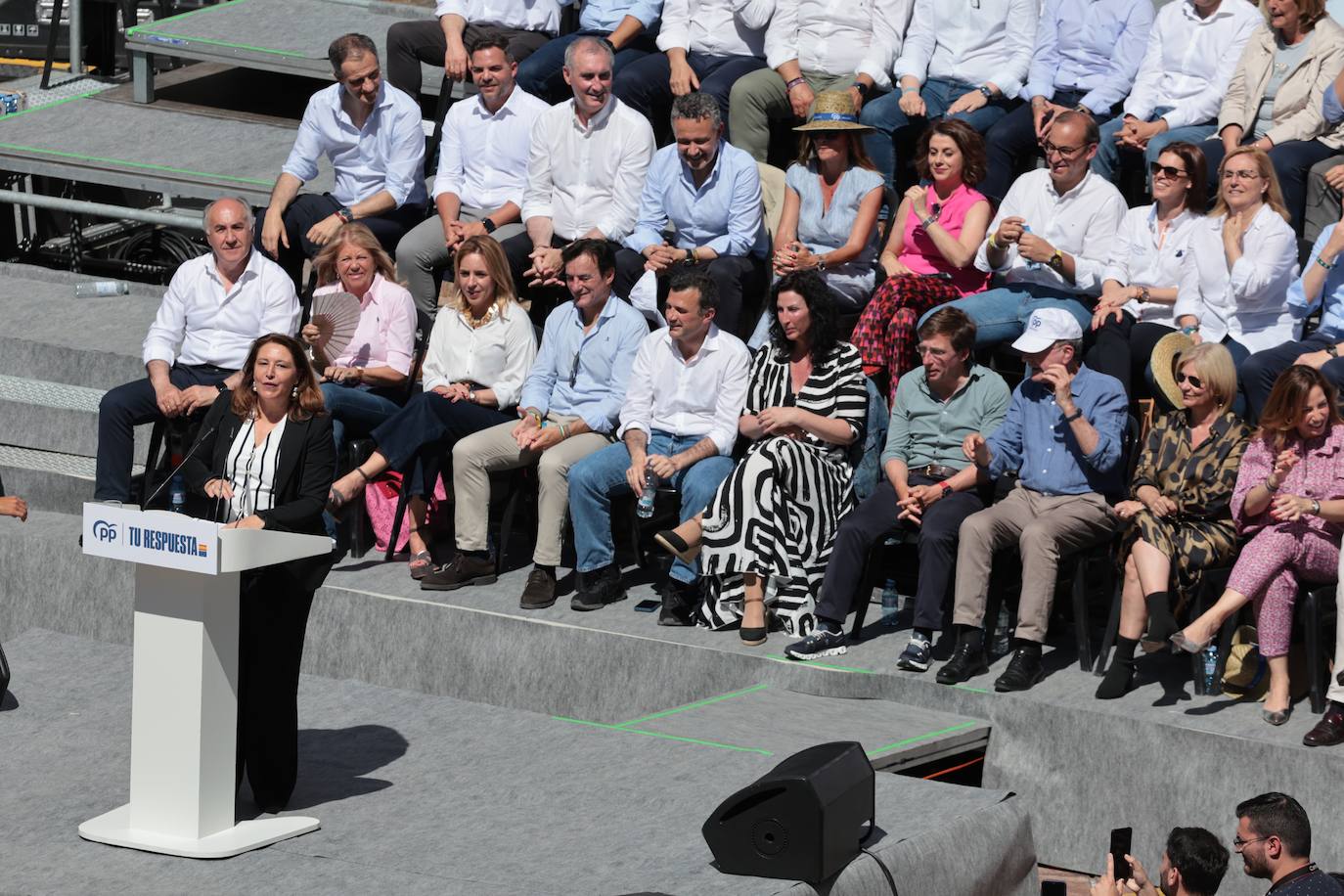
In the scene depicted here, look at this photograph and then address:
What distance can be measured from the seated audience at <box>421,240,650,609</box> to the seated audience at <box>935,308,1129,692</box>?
4.96 feet

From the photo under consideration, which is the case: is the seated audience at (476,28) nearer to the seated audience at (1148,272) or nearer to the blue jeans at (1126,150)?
the blue jeans at (1126,150)

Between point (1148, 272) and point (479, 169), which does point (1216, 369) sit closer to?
point (1148, 272)

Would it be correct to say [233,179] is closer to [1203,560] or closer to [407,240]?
[407,240]

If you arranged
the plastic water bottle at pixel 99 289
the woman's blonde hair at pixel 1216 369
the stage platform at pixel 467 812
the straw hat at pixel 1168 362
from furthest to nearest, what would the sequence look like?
the plastic water bottle at pixel 99 289
the straw hat at pixel 1168 362
the woman's blonde hair at pixel 1216 369
the stage platform at pixel 467 812

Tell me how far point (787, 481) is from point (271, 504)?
210cm

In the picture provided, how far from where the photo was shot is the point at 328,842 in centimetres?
509

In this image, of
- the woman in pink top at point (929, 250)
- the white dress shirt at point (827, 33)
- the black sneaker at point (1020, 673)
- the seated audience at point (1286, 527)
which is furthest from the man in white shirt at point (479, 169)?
the seated audience at point (1286, 527)

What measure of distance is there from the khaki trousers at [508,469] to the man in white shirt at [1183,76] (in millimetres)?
2473

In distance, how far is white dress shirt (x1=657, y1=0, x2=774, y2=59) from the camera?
8.59 metres

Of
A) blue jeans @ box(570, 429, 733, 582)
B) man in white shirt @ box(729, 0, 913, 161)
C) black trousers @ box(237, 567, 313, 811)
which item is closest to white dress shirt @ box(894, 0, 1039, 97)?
man in white shirt @ box(729, 0, 913, 161)

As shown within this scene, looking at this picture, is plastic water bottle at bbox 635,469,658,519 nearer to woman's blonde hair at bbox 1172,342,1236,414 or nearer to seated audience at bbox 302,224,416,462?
seated audience at bbox 302,224,416,462

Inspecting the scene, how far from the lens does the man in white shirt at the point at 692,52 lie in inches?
336

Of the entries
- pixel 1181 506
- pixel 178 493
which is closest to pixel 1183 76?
pixel 1181 506

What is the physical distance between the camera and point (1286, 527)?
6023 millimetres
